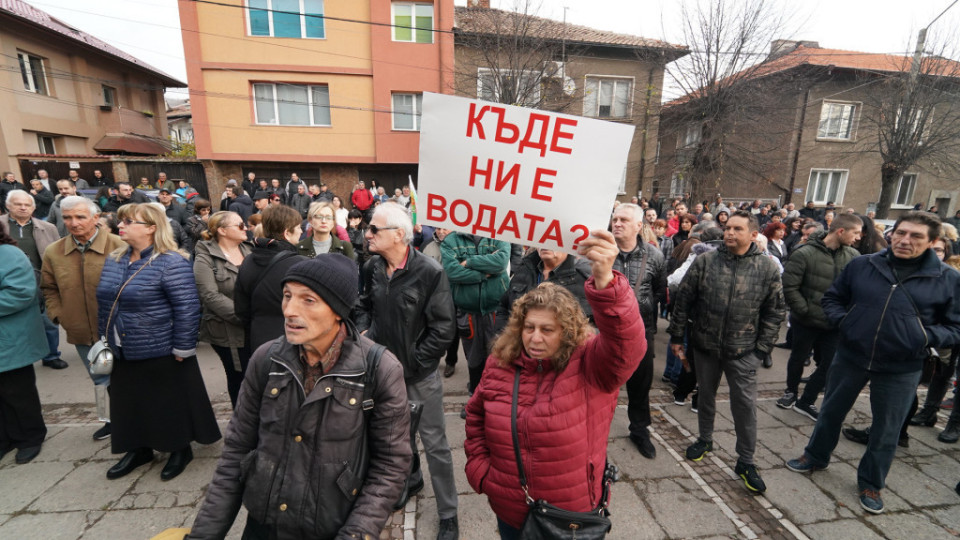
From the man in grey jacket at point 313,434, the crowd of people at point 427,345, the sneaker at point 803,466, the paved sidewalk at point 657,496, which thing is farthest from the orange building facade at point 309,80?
the man in grey jacket at point 313,434

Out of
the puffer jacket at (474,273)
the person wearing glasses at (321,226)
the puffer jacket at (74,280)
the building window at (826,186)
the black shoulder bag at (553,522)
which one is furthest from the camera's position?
the building window at (826,186)

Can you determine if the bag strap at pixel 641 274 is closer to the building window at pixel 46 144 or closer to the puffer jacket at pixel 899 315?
the puffer jacket at pixel 899 315

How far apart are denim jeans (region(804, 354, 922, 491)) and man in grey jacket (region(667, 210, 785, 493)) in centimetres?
65

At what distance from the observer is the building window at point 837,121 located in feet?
66.5

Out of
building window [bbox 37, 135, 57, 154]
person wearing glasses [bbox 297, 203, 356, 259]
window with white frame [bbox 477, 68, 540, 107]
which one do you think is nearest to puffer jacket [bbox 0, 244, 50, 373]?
person wearing glasses [bbox 297, 203, 356, 259]

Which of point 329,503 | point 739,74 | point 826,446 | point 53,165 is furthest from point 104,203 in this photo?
point 739,74

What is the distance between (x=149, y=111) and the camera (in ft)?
82.6

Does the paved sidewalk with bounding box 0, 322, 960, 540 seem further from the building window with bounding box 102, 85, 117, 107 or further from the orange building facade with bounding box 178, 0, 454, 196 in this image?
the building window with bounding box 102, 85, 117, 107

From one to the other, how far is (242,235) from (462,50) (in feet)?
49.6

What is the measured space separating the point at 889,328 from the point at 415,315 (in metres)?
3.32

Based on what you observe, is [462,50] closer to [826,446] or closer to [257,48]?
[257,48]

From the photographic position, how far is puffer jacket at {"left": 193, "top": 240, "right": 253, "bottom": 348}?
11.3ft

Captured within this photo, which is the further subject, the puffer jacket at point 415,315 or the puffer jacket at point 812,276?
the puffer jacket at point 812,276

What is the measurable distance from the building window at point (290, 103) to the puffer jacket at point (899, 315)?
1731cm
